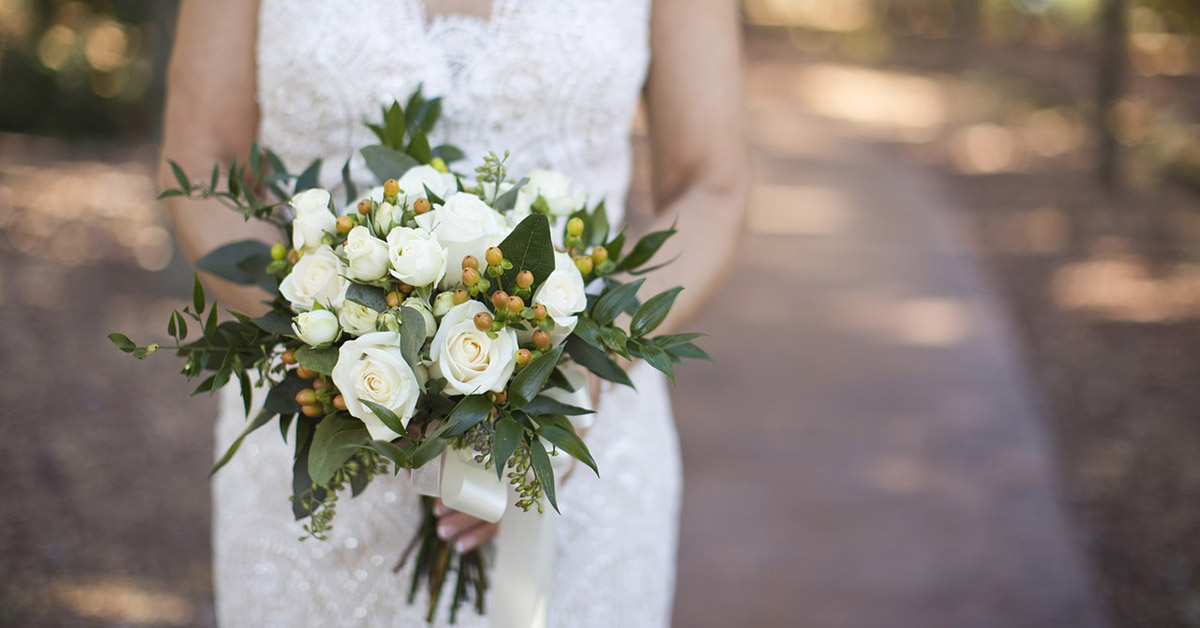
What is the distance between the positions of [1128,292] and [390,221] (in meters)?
7.08

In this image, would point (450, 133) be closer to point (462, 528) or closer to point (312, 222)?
point (312, 222)

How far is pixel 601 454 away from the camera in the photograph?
86.2 inches

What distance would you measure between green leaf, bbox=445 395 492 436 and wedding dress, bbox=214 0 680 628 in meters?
0.61

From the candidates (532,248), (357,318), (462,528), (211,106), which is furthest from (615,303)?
(211,106)

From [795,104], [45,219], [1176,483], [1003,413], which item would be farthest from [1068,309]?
[795,104]

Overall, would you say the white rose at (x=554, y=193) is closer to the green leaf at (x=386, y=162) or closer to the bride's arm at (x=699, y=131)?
the green leaf at (x=386, y=162)

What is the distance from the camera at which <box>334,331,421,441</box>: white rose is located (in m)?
1.46

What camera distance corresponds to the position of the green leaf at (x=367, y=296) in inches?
60.9

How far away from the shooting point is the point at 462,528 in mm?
1904

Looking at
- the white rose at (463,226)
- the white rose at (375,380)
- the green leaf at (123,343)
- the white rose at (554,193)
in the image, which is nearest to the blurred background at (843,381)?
the white rose at (554,193)

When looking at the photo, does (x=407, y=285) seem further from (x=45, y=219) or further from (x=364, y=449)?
(x=45, y=219)

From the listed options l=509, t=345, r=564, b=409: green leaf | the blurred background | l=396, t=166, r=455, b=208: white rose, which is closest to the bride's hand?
l=509, t=345, r=564, b=409: green leaf

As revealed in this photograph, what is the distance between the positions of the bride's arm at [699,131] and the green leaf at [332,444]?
2.46 feet

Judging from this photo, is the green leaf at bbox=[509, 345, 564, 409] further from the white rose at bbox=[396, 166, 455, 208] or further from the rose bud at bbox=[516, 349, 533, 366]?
the white rose at bbox=[396, 166, 455, 208]
